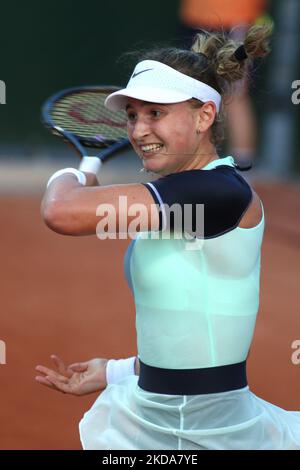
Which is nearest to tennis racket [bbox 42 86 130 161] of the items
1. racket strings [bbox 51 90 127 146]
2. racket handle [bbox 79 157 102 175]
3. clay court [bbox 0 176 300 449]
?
racket strings [bbox 51 90 127 146]

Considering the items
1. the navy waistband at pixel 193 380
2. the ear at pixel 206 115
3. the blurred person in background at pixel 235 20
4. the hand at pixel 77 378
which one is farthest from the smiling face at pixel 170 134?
the blurred person in background at pixel 235 20

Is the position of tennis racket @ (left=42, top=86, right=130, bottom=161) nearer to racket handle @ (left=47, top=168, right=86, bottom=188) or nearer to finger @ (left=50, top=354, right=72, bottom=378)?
racket handle @ (left=47, top=168, right=86, bottom=188)

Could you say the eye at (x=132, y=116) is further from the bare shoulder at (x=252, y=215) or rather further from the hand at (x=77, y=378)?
the hand at (x=77, y=378)

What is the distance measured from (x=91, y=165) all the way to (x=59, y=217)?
0.46 metres

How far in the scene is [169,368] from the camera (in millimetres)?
1993

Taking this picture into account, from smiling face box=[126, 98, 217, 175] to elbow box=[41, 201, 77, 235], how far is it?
243mm

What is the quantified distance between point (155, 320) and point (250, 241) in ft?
0.80

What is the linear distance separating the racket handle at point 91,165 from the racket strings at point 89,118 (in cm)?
28

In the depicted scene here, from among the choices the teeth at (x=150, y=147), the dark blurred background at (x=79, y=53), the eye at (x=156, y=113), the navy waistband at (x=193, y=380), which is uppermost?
the eye at (x=156, y=113)

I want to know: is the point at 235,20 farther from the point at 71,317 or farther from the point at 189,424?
the point at 189,424

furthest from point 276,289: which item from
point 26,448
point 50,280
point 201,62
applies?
point 201,62

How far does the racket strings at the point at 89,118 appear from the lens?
2.66 meters

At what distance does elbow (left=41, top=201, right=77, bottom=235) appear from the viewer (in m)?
1.90

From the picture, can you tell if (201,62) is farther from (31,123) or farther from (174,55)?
(31,123)
